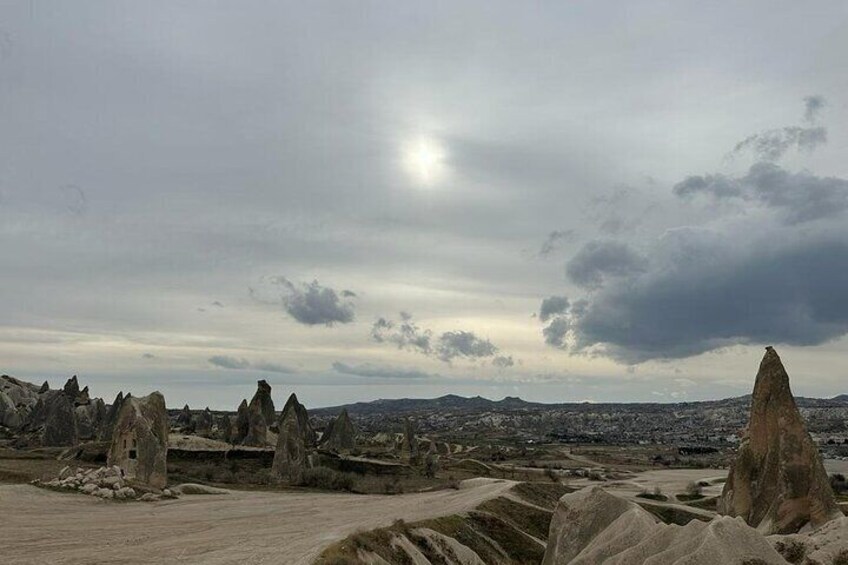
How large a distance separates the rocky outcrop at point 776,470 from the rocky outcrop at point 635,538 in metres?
12.7

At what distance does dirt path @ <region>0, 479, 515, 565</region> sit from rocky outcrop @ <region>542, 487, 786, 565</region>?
11.0m

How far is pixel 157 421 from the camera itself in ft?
199

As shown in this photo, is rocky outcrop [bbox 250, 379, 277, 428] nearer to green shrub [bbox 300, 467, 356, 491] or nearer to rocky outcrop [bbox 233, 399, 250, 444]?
rocky outcrop [bbox 233, 399, 250, 444]

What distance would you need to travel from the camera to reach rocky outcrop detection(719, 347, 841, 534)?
116 feet

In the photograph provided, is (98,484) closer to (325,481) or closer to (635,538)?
(325,481)

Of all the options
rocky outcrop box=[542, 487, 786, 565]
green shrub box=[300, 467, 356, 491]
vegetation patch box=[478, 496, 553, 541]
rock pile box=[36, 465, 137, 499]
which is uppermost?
rocky outcrop box=[542, 487, 786, 565]

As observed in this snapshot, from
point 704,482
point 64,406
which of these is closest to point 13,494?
point 64,406

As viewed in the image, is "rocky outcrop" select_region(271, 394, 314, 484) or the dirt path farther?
"rocky outcrop" select_region(271, 394, 314, 484)

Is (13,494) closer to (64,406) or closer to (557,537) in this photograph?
Result: (557,537)

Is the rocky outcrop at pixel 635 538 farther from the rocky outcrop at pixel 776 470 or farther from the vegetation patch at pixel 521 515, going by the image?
the vegetation patch at pixel 521 515

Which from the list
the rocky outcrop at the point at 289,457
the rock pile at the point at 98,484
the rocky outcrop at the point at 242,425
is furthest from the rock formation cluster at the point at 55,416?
the rock pile at the point at 98,484

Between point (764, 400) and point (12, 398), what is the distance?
150 metres

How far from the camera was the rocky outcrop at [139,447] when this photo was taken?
5656 centimetres

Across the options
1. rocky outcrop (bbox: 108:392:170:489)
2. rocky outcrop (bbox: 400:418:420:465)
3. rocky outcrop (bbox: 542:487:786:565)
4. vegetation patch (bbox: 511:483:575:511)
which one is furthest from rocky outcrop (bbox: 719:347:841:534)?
rocky outcrop (bbox: 400:418:420:465)
